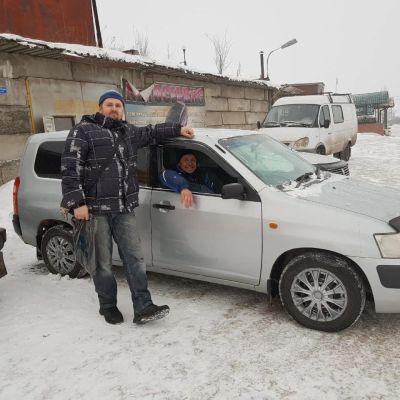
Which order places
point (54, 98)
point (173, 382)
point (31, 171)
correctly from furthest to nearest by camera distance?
point (54, 98), point (31, 171), point (173, 382)

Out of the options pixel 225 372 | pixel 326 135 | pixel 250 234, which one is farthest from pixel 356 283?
pixel 326 135

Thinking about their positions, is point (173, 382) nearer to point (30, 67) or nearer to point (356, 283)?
point (356, 283)

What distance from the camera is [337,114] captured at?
12.5m

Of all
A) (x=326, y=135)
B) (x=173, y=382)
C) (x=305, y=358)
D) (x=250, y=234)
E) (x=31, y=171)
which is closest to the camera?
(x=173, y=382)

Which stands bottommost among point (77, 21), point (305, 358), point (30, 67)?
point (305, 358)

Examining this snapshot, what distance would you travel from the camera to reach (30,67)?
8648mm

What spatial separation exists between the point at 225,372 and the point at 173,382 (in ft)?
1.17

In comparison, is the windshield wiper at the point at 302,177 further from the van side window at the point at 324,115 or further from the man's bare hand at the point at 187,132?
the van side window at the point at 324,115

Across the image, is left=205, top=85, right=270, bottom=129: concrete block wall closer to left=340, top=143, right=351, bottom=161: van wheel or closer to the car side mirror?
left=340, top=143, right=351, bottom=161: van wheel

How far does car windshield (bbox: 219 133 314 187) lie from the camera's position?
12.0ft

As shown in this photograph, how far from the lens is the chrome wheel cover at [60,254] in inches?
177

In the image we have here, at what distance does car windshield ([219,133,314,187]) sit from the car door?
226mm

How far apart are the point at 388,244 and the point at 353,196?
0.64 metres

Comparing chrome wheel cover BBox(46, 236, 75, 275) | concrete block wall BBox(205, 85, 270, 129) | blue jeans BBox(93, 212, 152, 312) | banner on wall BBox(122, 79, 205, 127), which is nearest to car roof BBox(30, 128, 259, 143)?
blue jeans BBox(93, 212, 152, 312)
